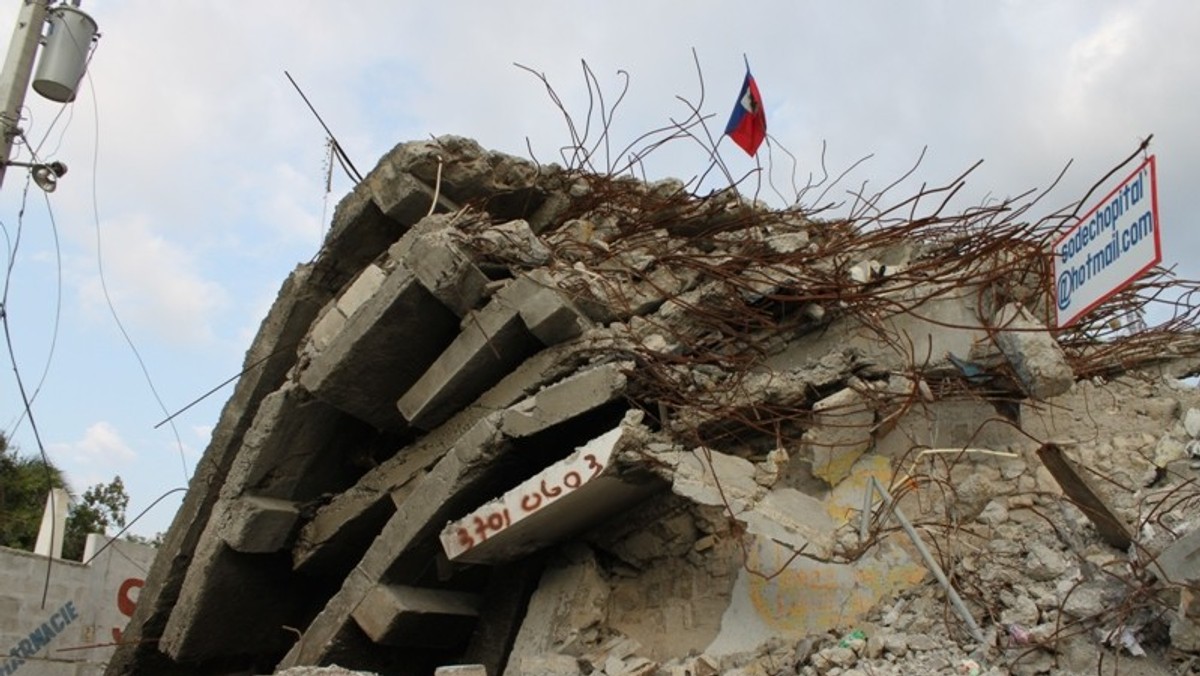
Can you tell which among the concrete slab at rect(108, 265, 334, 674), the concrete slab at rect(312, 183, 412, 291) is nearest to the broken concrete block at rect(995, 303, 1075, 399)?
the concrete slab at rect(312, 183, 412, 291)

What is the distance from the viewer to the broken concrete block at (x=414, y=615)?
16.7 ft

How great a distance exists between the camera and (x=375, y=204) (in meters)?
5.90

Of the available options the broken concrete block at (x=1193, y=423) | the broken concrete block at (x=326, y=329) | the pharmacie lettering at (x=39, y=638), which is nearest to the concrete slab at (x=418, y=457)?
the broken concrete block at (x=326, y=329)

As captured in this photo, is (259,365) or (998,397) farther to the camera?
(259,365)

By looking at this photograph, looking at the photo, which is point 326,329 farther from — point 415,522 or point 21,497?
point 21,497

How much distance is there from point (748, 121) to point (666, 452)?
315 centimetres

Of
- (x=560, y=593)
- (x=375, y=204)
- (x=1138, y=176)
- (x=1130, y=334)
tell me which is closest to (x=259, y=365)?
(x=375, y=204)

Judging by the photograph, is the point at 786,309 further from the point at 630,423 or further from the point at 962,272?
the point at 630,423

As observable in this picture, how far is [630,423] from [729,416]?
73cm

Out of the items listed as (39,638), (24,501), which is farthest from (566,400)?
(24,501)

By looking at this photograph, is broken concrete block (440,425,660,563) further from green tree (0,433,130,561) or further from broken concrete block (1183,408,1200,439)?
green tree (0,433,130,561)

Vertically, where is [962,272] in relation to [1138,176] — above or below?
above

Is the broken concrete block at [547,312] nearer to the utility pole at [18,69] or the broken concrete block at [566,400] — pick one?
the broken concrete block at [566,400]

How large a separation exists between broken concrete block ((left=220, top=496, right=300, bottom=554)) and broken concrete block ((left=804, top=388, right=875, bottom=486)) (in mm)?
3137
